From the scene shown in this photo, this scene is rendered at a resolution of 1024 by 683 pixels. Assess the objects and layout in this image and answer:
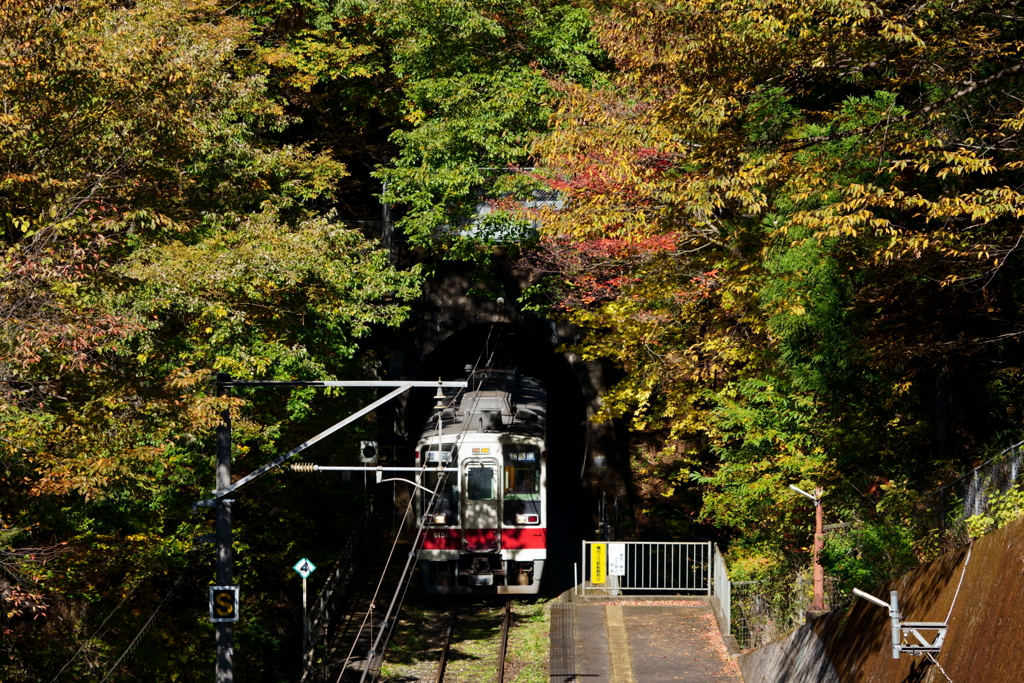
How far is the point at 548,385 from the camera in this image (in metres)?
36.2

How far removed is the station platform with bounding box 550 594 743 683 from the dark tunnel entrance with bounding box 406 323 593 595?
833cm

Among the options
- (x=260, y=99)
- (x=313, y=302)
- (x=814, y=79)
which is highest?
(x=260, y=99)

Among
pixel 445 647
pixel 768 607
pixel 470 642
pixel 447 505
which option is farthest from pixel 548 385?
pixel 768 607

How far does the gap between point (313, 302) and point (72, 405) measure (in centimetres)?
490

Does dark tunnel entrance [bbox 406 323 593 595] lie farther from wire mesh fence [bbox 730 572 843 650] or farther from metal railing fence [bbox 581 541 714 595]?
wire mesh fence [bbox 730 572 843 650]

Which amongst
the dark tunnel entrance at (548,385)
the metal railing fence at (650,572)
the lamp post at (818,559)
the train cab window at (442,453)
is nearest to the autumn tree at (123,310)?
the train cab window at (442,453)

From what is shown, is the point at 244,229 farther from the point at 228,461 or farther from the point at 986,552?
the point at 986,552

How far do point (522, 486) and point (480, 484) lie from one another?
0.93 metres

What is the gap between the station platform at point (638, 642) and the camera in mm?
19609

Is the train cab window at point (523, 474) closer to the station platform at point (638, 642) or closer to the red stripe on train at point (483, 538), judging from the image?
the red stripe on train at point (483, 538)

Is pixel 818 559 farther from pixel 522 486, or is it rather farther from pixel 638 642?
pixel 522 486

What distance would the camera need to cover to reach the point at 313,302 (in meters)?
18.4

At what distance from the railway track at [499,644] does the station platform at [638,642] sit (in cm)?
98

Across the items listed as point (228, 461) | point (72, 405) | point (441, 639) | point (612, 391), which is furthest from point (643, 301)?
point (72, 405)
